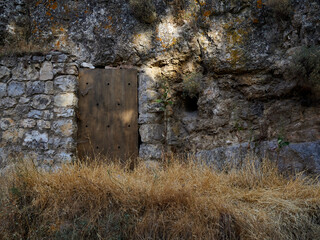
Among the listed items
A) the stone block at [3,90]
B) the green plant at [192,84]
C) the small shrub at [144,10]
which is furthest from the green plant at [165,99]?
the stone block at [3,90]

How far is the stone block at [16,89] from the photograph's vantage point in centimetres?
512

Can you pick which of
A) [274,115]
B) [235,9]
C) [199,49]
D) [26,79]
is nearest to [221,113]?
[274,115]

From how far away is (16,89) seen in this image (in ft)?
16.8

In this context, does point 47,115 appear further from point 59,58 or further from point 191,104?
point 191,104

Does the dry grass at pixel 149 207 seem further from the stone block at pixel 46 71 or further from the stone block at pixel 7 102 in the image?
the stone block at pixel 46 71

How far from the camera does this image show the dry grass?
119 inches

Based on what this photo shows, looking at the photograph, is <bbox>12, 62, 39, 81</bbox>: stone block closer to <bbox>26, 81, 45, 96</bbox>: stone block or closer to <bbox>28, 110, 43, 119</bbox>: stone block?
<bbox>26, 81, 45, 96</bbox>: stone block

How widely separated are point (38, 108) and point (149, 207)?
9.21 feet

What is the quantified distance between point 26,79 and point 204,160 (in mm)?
3208

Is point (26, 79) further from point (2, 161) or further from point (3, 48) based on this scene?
point (2, 161)

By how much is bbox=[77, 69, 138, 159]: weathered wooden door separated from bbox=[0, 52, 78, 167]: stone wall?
216mm

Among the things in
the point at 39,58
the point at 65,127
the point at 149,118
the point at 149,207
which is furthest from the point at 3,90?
the point at 149,207

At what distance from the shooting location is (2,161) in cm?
490

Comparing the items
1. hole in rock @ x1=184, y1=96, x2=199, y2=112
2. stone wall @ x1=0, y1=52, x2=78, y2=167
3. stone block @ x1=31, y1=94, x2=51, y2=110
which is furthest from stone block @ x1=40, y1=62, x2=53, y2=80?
hole in rock @ x1=184, y1=96, x2=199, y2=112
